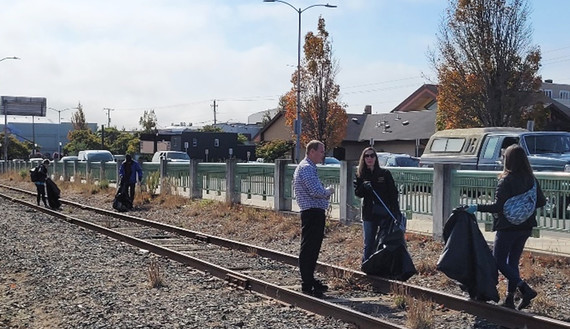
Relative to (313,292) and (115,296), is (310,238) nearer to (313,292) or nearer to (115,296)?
(313,292)

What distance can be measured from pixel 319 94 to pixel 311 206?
3922 cm

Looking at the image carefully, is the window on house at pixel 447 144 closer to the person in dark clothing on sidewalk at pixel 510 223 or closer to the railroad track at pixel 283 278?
the railroad track at pixel 283 278

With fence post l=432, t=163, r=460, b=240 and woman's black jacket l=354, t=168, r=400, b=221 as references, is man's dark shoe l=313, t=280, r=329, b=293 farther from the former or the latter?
fence post l=432, t=163, r=460, b=240

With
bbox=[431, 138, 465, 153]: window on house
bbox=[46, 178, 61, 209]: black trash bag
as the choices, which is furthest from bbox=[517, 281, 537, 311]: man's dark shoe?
bbox=[46, 178, 61, 209]: black trash bag

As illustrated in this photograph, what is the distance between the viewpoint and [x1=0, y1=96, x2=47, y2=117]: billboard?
101694 millimetres

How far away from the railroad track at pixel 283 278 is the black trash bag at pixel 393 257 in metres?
0.15

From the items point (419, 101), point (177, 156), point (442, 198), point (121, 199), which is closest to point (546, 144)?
point (442, 198)

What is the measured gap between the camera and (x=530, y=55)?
35062 millimetres

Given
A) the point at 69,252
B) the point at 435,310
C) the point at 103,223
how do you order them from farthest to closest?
the point at 103,223 → the point at 69,252 → the point at 435,310

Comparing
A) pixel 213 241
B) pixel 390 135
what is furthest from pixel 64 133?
pixel 213 241

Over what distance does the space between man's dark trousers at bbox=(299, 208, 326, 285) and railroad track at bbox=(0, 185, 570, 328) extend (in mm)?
327

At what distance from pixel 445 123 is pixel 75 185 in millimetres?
18003

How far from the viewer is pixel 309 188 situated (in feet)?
30.9

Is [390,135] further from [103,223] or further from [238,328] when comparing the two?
[238,328]
